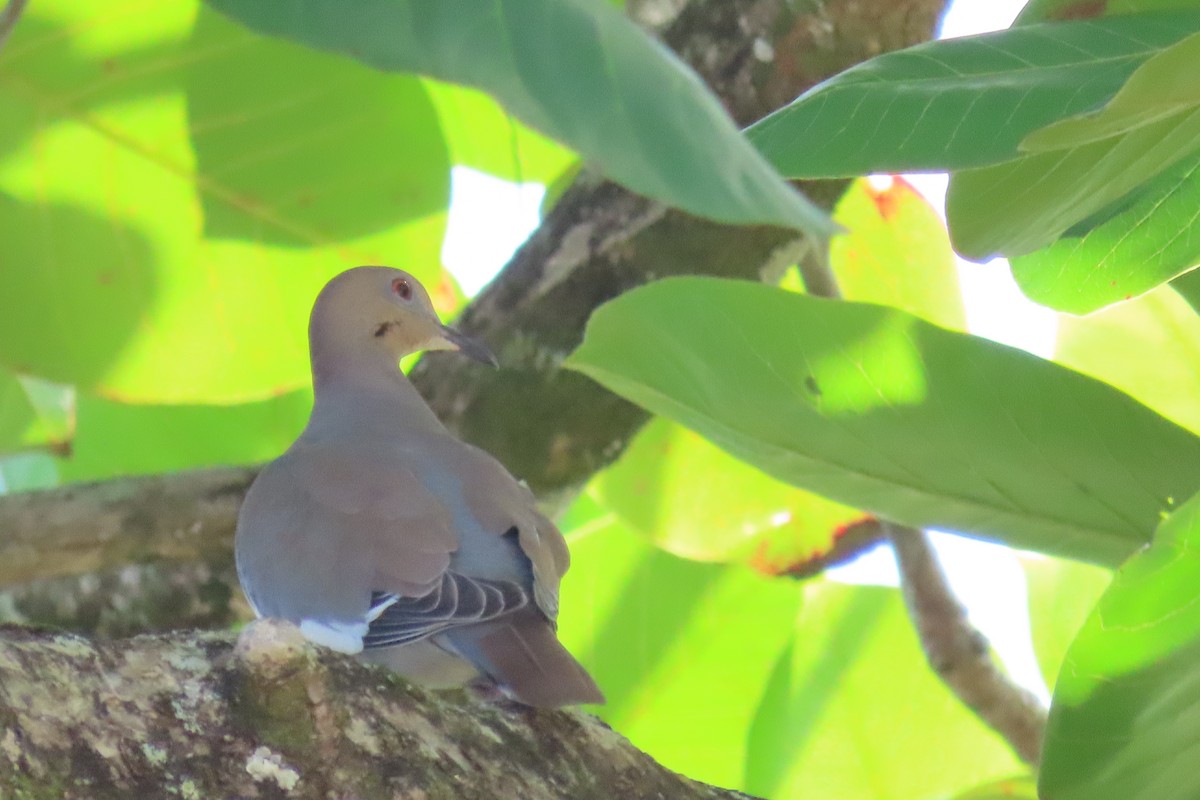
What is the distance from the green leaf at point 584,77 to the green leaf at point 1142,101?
61 centimetres

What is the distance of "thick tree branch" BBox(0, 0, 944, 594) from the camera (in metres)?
2.66

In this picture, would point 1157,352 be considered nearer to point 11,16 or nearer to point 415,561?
point 415,561

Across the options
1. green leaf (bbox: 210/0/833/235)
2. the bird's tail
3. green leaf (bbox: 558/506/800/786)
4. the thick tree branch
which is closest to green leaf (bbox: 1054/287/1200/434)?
the thick tree branch

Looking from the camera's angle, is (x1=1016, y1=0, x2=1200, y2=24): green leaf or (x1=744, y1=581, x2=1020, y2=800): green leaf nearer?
(x1=1016, y1=0, x2=1200, y2=24): green leaf

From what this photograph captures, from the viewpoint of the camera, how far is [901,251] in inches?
133

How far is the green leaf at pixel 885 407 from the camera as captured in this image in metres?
1.81

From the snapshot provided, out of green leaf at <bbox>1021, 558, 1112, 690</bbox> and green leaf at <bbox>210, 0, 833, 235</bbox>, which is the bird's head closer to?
green leaf at <bbox>1021, 558, 1112, 690</bbox>

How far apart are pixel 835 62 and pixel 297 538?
1.34 m

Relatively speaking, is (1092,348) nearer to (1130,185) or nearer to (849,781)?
(849,781)

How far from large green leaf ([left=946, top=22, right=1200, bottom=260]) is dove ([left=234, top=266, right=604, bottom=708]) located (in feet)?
2.32

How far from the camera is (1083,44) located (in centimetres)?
172

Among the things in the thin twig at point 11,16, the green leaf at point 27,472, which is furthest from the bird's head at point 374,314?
the green leaf at point 27,472

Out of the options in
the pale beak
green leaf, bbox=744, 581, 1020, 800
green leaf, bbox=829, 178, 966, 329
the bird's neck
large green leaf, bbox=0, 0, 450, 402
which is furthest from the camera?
green leaf, bbox=829, 178, 966, 329

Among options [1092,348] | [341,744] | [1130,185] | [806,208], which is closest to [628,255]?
[1092,348]
